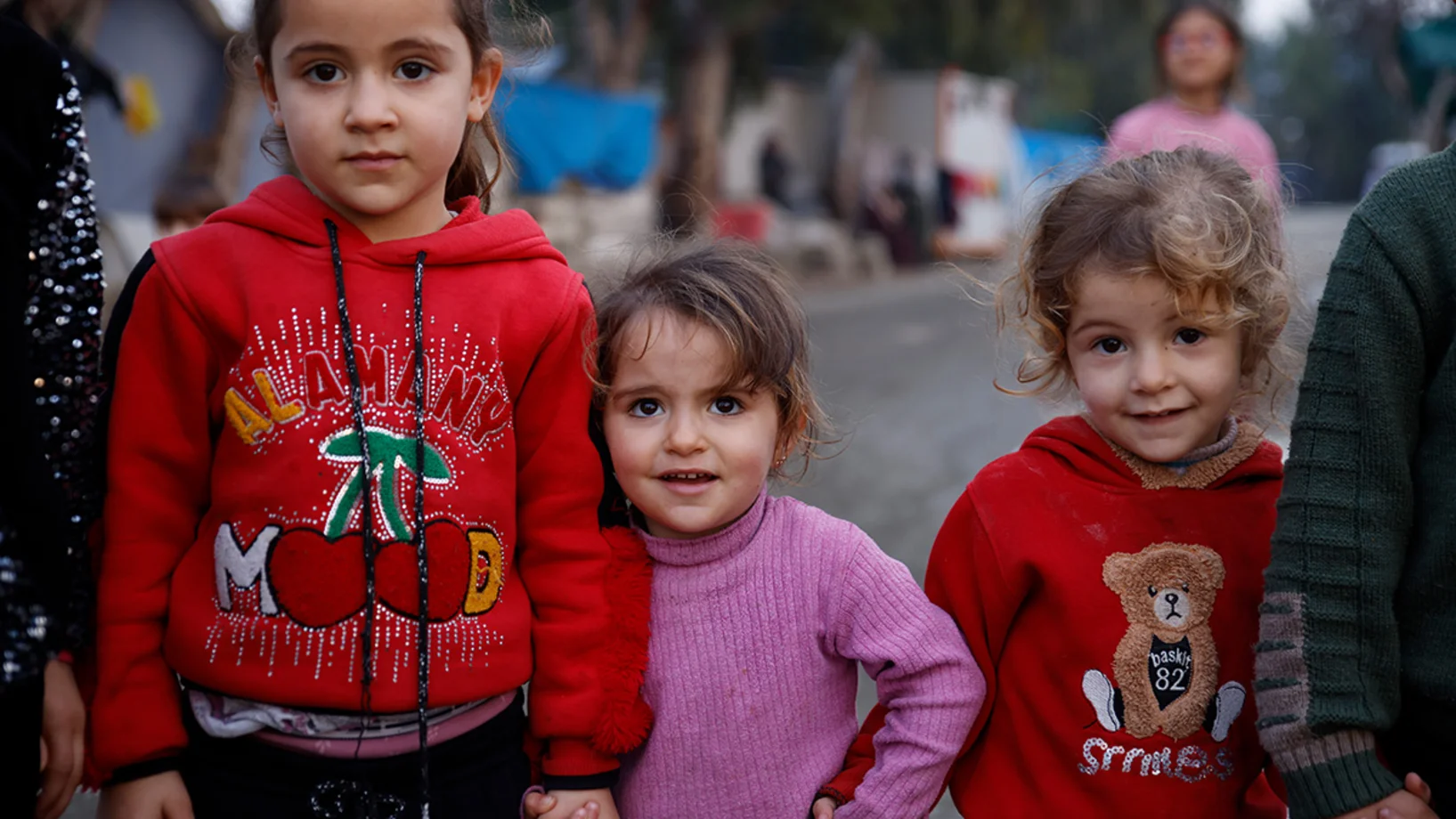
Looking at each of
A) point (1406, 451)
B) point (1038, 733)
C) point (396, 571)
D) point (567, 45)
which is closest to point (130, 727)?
point (396, 571)

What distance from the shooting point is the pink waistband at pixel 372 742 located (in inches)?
70.4

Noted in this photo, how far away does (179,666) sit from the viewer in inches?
70.5

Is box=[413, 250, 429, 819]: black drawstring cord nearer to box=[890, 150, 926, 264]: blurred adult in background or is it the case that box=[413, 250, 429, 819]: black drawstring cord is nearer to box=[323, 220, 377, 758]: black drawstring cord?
box=[323, 220, 377, 758]: black drawstring cord

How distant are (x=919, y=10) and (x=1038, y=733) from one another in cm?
1665

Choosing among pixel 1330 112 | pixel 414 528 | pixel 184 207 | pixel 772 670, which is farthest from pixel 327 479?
pixel 1330 112

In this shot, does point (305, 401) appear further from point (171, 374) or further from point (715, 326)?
point (715, 326)

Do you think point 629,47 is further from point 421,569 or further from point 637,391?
point 421,569

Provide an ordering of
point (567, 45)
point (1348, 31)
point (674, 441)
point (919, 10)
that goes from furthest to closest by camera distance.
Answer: point (1348, 31) → point (567, 45) → point (919, 10) → point (674, 441)

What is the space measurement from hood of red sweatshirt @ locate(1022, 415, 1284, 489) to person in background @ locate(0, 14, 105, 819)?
4.46 feet

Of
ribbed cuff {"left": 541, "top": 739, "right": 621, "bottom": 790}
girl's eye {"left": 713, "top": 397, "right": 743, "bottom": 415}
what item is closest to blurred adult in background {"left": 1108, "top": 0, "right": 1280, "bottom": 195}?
girl's eye {"left": 713, "top": 397, "right": 743, "bottom": 415}

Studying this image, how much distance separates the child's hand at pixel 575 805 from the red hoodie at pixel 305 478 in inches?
3.9

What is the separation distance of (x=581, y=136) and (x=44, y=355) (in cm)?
1372

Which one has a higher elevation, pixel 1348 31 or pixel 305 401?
pixel 1348 31

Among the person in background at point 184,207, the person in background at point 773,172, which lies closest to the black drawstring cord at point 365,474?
the person in background at point 184,207
